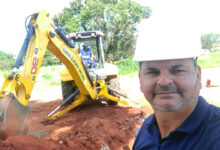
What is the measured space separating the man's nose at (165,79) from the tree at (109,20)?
73.7 feet

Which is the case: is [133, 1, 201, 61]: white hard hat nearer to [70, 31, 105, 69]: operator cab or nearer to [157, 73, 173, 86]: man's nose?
[157, 73, 173, 86]: man's nose

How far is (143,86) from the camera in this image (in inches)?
44.9

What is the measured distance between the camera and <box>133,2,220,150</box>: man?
0.98m

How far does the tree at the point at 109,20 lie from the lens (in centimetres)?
2283

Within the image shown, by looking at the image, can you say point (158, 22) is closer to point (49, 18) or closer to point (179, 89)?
point (179, 89)

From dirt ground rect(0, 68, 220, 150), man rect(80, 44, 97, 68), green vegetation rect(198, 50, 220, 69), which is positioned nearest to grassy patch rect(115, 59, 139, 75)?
green vegetation rect(198, 50, 220, 69)

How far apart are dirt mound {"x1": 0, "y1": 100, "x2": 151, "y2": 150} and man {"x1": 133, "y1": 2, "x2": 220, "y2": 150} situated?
2063 millimetres

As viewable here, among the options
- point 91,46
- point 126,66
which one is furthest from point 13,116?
point 126,66

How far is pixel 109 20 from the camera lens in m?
22.9

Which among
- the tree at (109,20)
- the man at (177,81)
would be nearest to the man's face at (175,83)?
the man at (177,81)

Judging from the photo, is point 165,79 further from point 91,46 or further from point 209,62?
point 209,62

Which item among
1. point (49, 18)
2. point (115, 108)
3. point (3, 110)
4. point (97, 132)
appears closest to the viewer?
point (3, 110)

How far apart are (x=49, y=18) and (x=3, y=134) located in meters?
2.12

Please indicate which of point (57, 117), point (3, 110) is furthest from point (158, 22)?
point (57, 117)
